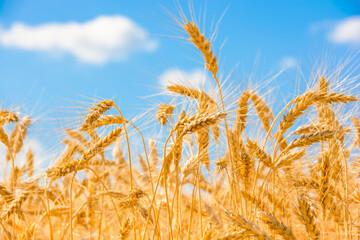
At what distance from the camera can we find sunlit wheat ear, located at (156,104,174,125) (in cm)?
257

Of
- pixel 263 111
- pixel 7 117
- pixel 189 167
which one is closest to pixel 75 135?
pixel 189 167

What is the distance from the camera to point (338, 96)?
8.56ft

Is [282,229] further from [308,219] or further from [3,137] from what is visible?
[3,137]

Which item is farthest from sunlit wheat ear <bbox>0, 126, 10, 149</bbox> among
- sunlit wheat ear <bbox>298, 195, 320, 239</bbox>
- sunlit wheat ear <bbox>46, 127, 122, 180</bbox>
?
sunlit wheat ear <bbox>298, 195, 320, 239</bbox>

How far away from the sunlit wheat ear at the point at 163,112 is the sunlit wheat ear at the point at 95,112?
0.40 meters

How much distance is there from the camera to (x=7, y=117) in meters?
3.27

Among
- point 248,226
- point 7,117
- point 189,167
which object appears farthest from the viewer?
point 7,117

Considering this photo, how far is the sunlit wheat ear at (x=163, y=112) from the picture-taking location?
257 centimetres

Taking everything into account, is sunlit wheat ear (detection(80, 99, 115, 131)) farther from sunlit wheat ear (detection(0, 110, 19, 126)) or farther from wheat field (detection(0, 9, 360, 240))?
sunlit wheat ear (detection(0, 110, 19, 126))

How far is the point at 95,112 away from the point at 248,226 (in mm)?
1078

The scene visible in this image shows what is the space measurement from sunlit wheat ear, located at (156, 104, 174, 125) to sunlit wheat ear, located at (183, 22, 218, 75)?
1.26 feet

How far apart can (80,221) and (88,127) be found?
1.42m

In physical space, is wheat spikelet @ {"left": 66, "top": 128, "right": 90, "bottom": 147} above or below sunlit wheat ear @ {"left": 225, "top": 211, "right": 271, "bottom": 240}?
above

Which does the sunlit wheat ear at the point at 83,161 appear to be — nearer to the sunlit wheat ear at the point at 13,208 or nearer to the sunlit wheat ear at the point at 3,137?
the sunlit wheat ear at the point at 13,208
